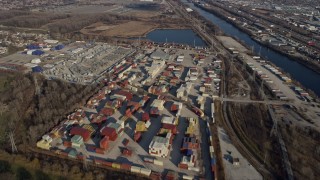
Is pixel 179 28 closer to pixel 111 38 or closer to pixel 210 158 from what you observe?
pixel 111 38

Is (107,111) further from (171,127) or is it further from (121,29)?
(121,29)

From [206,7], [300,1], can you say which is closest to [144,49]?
[206,7]

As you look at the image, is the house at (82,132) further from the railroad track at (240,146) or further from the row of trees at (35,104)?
the railroad track at (240,146)

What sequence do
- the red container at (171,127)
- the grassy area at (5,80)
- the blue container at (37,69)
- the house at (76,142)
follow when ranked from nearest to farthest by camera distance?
1. the house at (76,142)
2. the red container at (171,127)
3. the grassy area at (5,80)
4. the blue container at (37,69)

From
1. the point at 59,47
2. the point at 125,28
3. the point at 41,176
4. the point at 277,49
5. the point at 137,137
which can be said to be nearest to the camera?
the point at 41,176

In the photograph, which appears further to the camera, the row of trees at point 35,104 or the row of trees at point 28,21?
the row of trees at point 28,21

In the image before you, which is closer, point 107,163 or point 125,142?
point 107,163

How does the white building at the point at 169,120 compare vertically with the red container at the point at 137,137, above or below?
above

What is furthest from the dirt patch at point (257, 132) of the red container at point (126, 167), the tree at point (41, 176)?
the tree at point (41, 176)

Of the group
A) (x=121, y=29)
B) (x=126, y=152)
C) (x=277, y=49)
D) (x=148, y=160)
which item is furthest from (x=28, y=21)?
(x=148, y=160)

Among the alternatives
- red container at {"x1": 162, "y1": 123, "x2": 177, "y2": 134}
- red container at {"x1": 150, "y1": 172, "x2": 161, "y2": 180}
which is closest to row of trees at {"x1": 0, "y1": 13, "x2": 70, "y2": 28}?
red container at {"x1": 162, "y1": 123, "x2": 177, "y2": 134}
